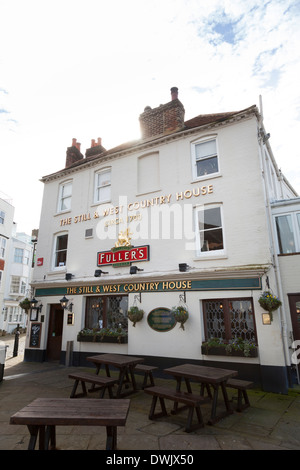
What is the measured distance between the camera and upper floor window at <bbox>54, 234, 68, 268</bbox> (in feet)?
44.1

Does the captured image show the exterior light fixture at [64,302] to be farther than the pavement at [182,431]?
Yes

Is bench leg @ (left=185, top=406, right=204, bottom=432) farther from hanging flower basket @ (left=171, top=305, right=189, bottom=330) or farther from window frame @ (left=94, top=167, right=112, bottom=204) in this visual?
window frame @ (left=94, top=167, right=112, bottom=204)

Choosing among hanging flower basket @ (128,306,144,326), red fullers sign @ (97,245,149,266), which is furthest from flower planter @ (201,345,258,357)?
red fullers sign @ (97,245,149,266)

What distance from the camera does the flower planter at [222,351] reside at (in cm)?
805

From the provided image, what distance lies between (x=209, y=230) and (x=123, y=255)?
11.8ft

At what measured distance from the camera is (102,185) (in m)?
13.2

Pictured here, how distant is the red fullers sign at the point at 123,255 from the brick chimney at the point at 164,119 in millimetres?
5271

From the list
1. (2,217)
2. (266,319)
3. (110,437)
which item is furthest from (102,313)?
(2,217)

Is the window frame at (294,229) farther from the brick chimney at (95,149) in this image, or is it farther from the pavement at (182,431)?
the brick chimney at (95,149)

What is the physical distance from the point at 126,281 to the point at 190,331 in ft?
10.3

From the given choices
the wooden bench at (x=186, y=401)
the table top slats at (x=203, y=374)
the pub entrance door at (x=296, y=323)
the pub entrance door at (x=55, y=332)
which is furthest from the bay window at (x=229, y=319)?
the pub entrance door at (x=55, y=332)

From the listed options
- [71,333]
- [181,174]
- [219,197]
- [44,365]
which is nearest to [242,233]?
[219,197]

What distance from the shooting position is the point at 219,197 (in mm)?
9852

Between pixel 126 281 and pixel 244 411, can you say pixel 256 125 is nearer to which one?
pixel 126 281
